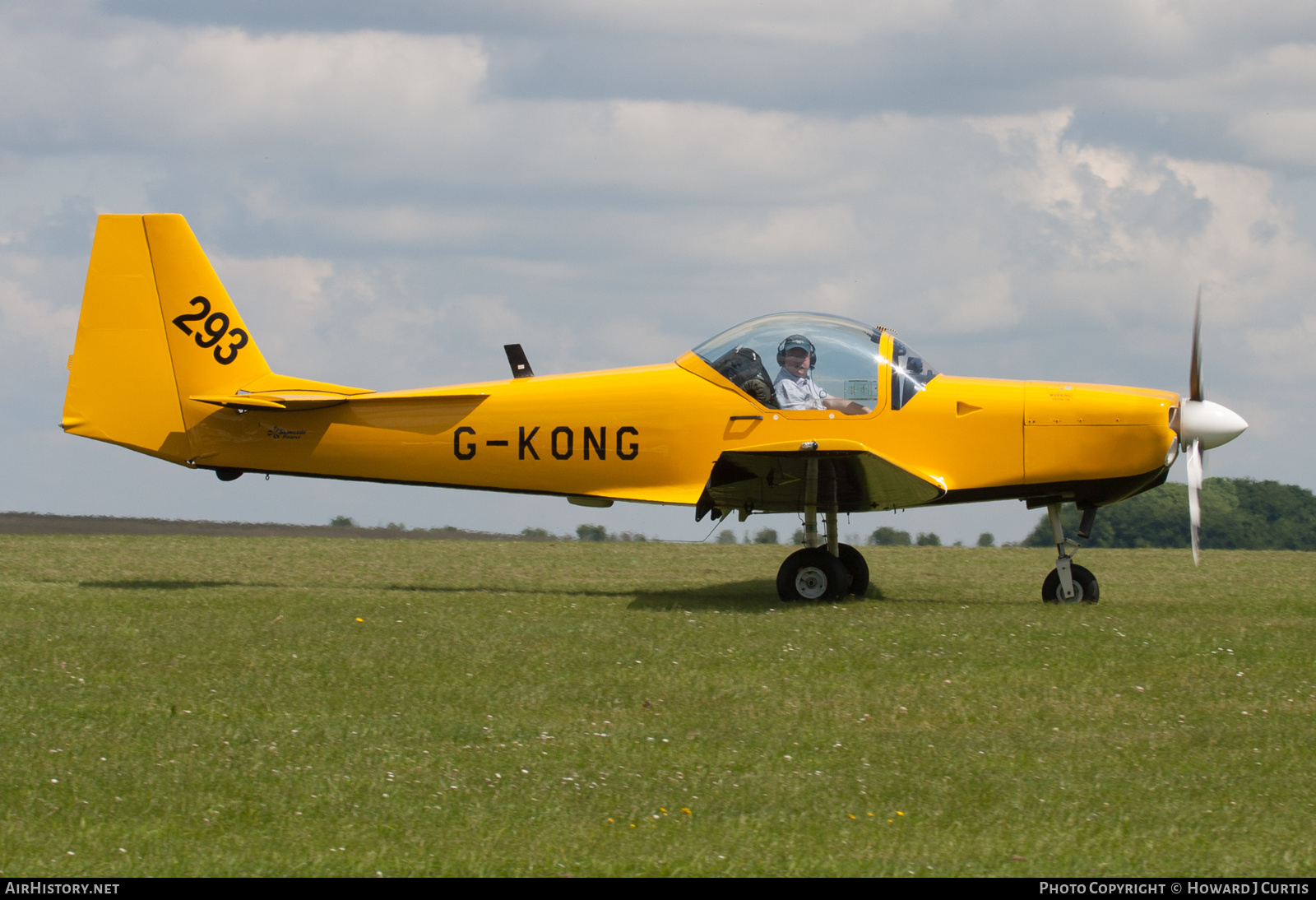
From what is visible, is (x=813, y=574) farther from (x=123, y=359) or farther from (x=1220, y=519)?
(x=1220, y=519)

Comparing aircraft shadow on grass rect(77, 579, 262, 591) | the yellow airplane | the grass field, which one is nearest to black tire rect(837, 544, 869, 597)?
the yellow airplane

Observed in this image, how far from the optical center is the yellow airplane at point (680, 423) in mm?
11672

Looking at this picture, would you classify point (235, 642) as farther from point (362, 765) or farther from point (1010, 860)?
point (1010, 860)

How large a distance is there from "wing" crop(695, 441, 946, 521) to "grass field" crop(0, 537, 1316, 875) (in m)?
1.02

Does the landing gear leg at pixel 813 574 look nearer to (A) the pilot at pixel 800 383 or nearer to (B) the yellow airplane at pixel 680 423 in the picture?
(B) the yellow airplane at pixel 680 423

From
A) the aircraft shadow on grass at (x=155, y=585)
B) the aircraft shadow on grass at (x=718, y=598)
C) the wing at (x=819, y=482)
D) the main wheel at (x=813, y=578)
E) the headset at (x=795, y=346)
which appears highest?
the headset at (x=795, y=346)

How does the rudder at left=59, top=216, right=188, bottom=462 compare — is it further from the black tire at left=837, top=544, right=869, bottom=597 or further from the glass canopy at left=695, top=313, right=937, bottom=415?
the black tire at left=837, top=544, right=869, bottom=597

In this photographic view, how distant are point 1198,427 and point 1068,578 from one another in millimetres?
1836

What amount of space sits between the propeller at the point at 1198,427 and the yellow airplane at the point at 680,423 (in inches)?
0.7

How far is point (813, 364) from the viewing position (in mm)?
11859

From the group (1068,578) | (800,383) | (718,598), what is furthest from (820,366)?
(1068,578)

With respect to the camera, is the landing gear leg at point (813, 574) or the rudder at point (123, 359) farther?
the rudder at point (123, 359)

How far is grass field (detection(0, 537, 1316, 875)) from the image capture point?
5461mm

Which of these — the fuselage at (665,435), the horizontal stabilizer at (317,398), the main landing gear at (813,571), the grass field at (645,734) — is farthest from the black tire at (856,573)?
the horizontal stabilizer at (317,398)
